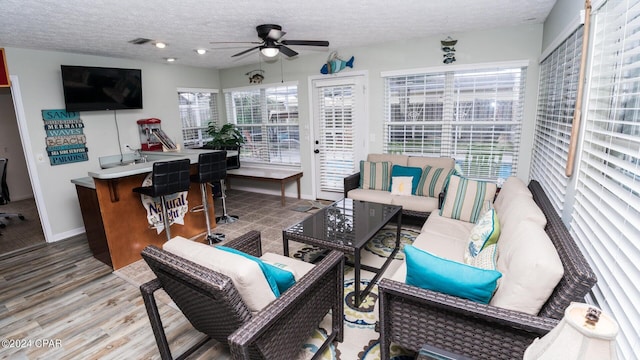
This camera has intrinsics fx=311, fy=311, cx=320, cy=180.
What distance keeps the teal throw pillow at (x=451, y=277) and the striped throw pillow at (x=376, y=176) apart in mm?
2801

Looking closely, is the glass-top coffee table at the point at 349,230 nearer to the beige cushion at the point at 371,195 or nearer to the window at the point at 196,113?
the beige cushion at the point at 371,195

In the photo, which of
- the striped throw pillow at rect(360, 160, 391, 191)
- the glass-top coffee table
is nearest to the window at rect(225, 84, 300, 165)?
the striped throw pillow at rect(360, 160, 391, 191)

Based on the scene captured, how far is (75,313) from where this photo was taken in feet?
8.49

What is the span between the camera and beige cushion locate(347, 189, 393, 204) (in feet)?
13.3

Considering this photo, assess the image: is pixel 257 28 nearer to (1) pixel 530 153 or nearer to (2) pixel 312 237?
(2) pixel 312 237

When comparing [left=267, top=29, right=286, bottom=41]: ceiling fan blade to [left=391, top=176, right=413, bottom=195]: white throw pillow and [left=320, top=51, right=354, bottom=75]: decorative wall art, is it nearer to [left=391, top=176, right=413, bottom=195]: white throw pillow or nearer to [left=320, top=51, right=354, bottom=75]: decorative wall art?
[left=320, top=51, right=354, bottom=75]: decorative wall art

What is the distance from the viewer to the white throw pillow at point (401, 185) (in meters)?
4.14

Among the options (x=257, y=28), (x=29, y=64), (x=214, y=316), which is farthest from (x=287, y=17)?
(x=29, y=64)

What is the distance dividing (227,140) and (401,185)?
3.49m

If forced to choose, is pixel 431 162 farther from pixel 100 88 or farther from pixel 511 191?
pixel 100 88

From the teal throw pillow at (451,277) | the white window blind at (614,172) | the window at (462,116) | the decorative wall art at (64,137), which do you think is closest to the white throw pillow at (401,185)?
the window at (462,116)

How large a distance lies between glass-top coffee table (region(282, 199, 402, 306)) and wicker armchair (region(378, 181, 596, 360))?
0.74m

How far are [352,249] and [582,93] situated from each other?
1.80 m

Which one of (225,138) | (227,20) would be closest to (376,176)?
(227,20)
